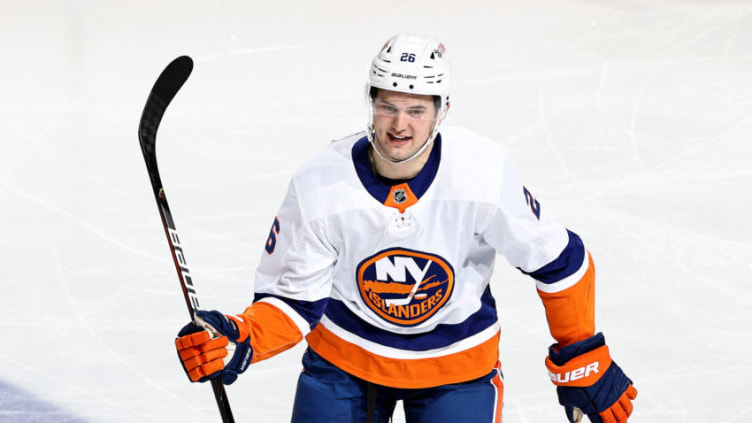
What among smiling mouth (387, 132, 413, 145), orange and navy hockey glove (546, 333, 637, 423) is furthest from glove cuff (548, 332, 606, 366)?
smiling mouth (387, 132, 413, 145)

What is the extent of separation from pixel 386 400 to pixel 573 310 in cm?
49

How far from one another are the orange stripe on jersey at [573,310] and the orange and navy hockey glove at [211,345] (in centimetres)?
71

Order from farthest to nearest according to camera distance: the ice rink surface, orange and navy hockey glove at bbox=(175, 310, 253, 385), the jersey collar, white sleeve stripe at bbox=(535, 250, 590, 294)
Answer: the ice rink surface → white sleeve stripe at bbox=(535, 250, 590, 294) → the jersey collar → orange and navy hockey glove at bbox=(175, 310, 253, 385)

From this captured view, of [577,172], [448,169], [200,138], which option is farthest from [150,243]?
[448,169]

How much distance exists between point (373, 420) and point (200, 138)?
106 inches

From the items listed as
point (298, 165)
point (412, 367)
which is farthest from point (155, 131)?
point (298, 165)

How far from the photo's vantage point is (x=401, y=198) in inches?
88.8

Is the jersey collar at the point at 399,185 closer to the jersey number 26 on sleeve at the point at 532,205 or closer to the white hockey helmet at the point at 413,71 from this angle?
the white hockey helmet at the point at 413,71

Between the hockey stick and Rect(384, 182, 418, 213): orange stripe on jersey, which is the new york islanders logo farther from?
the hockey stick

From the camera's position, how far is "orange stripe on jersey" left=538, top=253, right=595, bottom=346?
2.38 meters

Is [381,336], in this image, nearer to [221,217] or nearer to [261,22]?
[221,217]

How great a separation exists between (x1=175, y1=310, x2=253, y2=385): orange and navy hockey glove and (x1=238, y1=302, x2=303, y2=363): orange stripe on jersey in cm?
6

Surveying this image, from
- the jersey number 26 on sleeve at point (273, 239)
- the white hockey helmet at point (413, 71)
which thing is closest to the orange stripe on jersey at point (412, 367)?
the jersey number 26 on sleeve at point (273, 239)

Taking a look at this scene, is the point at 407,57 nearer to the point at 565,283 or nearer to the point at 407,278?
the point at 407,278
